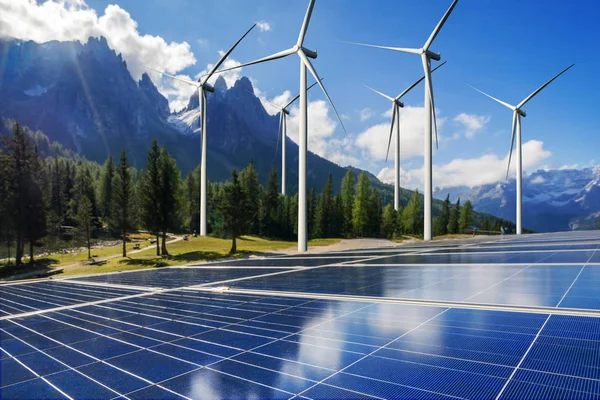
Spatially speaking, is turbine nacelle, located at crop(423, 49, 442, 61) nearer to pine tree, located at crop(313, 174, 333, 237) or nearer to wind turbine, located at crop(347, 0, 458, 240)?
wind turbine, located at crop(347, 0, 458, 240)

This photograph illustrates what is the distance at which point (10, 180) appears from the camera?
186 ft

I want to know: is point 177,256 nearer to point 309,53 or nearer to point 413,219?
point 309,53

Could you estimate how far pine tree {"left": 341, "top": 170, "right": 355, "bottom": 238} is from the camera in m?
107

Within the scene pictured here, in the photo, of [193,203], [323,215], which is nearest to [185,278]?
[323,215]

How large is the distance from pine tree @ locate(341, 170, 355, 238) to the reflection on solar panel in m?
92.6

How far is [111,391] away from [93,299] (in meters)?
12.2

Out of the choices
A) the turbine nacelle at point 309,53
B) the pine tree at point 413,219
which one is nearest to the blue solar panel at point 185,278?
the turbine nacelle at point 309,53

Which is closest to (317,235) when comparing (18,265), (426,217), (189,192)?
(189,192)

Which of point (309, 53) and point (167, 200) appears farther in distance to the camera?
point (167, 200)

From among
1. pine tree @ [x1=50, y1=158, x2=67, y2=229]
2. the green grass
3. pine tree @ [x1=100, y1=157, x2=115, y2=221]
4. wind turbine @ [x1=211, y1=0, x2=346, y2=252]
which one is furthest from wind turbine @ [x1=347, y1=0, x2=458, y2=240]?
pine tree @ [x1=100, y1=157, x2=115, y2=221]

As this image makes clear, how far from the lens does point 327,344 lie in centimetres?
772

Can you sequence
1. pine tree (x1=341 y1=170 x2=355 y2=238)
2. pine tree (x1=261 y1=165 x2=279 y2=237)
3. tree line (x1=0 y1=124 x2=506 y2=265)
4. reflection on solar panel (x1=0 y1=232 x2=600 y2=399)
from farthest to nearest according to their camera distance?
pine tree (x1=261 y1=165 x2=279 y2=237) → pine tree (x1=341 y1=170 x2=355 y2=238) → tree line (x1=0 y1=124 x2=506 y2=265) → reflection on solar panel (x1=0 y1=232 x2=600 y2=399)

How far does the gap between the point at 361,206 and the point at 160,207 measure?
5422 centimetres

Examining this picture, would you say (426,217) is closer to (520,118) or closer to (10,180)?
(520,118)
